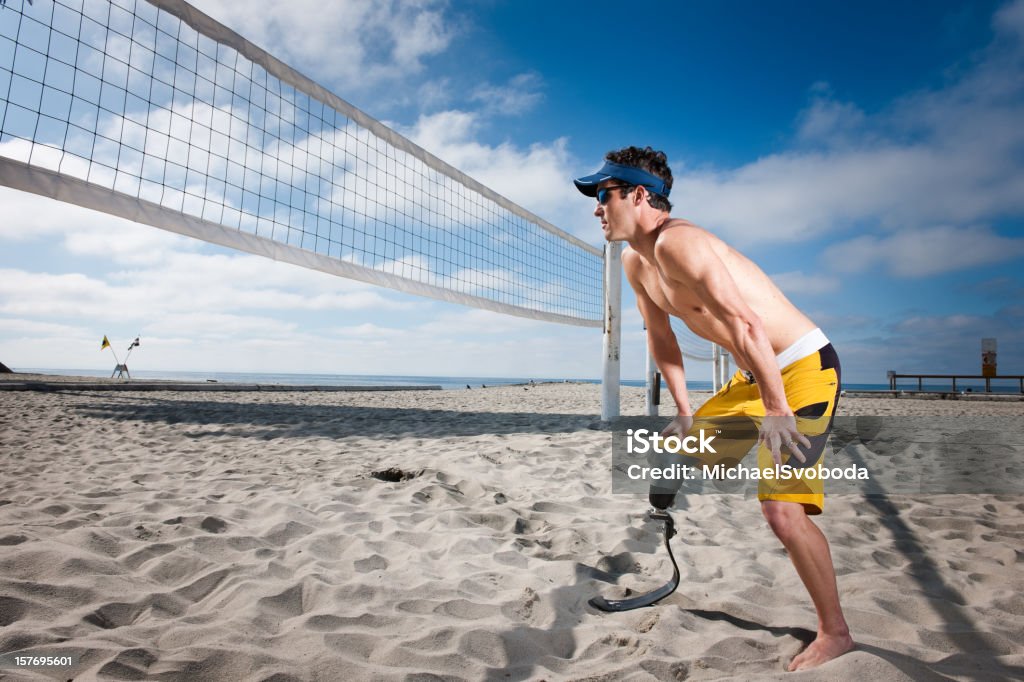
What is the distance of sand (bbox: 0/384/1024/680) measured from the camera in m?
1.49

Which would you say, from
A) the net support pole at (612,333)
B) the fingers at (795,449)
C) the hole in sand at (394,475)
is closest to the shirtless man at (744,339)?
the fingers at (795,449)

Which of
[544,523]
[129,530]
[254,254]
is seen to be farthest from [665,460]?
[254,254]

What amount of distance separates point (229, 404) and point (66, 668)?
7.43 meters

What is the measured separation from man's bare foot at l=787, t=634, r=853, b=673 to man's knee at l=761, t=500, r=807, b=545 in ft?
0.99

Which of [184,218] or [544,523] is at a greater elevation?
[184,218]

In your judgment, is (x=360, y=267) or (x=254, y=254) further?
(x=360, y=267)

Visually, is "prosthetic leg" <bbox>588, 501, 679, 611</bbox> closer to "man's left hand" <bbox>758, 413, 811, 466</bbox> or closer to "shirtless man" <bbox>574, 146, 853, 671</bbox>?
"shirtless man" <bbox>574, 146, 853, 671</bbox>

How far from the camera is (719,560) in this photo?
233 cm

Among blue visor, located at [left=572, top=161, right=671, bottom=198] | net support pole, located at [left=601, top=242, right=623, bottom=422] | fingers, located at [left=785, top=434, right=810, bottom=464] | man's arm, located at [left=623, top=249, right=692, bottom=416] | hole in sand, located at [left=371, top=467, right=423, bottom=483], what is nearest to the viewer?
fingers, located at [left=785, top=434, right=810, bottom=464]

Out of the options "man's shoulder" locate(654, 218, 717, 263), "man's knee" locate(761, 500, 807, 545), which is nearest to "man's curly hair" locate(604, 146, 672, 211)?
"man's shoulder" locate(654, 218, 717, 263)

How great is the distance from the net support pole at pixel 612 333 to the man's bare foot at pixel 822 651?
4.24m

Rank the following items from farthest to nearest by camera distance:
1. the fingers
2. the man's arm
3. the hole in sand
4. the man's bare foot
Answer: the hole in sand
the man's arm
the man's bare foot
the fingers

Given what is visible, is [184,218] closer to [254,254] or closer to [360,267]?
[254,254]

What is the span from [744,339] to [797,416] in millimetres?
399
